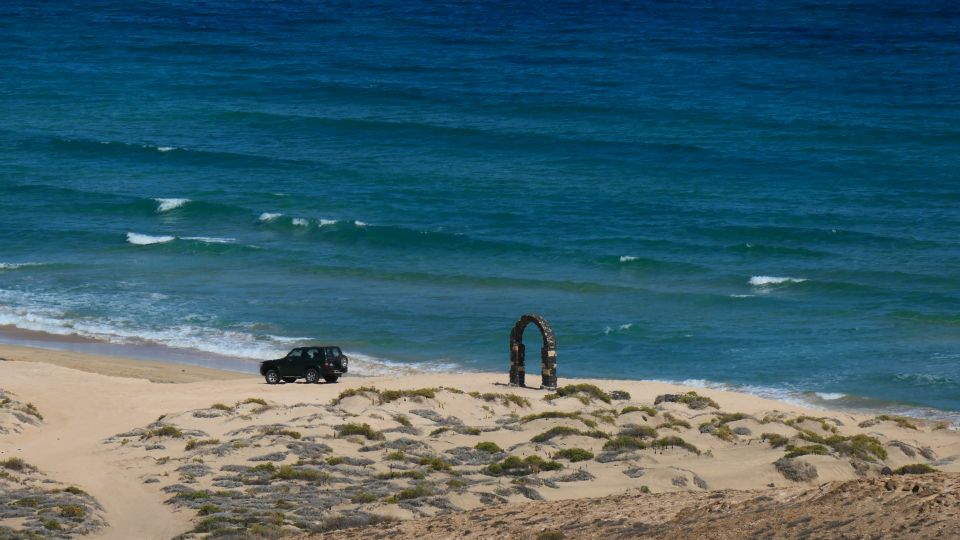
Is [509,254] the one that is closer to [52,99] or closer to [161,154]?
[161,154]

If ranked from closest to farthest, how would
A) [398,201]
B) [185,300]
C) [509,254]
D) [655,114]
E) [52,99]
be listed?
[185,300] → [509,254] → [398,201] → [655,114] → [52,99]

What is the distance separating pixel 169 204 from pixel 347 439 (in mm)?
41074

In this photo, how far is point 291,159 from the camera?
258 ft

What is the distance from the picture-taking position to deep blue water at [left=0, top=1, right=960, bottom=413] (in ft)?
176

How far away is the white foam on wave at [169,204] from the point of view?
234 feet

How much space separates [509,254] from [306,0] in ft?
197

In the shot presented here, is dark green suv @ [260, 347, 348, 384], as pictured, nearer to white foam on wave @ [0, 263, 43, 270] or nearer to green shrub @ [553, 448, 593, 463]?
green shrub @ [553, 448, 593, 463]

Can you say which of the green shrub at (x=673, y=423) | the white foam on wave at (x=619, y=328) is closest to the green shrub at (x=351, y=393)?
the green shrub at (x=673, y=423)

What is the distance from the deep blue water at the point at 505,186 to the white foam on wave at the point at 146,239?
0.20 metres

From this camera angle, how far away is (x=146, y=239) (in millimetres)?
66250

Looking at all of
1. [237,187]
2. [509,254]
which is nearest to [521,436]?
[509,254]

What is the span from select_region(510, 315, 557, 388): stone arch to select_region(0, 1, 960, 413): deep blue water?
7250mm

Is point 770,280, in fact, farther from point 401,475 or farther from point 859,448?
point 401,475

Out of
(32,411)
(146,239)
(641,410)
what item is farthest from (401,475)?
(146,239)
